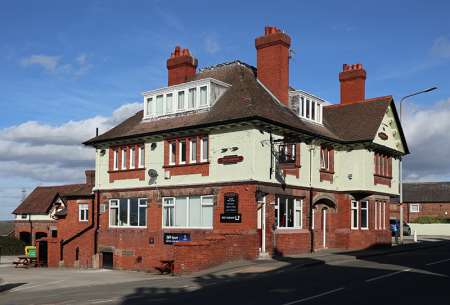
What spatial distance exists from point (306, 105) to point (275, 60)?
3.36m

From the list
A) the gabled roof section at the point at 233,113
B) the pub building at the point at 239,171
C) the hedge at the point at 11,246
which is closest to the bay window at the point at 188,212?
the pub building at the point at 239,171

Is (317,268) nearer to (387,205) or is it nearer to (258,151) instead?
(258,151)

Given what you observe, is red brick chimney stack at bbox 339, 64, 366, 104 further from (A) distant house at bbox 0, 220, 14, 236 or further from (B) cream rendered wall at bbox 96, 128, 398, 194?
(A) distant house at bbox 0, 220, 14, 236

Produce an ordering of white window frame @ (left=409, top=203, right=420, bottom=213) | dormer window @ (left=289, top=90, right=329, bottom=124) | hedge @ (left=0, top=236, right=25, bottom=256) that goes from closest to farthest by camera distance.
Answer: dormer window @ (left=289, top=90, right=329, bottom=124) < hedge @ (left=0, top=236, right=25, bottom=256) < white window frame @ (left=409, top=203, right=420, bottom=213)

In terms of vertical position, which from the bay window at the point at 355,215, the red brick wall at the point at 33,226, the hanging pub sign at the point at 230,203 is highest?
the hanging pub sign at the point at 230,203

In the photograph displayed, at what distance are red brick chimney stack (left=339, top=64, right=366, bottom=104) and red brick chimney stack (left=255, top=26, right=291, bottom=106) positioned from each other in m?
8.22

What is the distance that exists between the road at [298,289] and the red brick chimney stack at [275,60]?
1185 centimetres

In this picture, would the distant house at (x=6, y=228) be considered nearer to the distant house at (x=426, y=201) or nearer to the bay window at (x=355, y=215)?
the distant house at (x=426, y=201)

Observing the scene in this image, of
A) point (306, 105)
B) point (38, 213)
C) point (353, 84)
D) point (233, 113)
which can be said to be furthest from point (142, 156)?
point (38, 213)

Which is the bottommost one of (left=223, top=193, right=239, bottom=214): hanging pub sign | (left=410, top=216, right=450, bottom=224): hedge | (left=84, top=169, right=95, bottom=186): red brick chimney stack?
(left=410, top=216, right=450, bottom=224): hedge

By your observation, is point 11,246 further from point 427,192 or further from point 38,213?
point 427,192

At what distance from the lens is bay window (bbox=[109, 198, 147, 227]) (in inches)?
1268

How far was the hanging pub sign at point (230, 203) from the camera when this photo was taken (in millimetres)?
26922

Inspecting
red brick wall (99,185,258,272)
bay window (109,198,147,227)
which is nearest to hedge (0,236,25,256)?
red brick wall (99,185,258,272)
